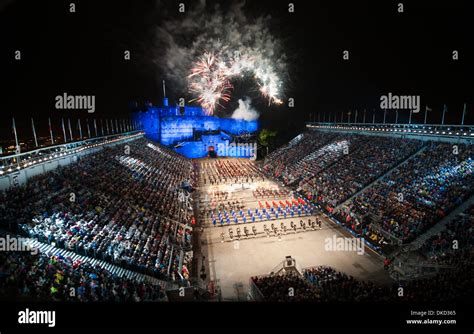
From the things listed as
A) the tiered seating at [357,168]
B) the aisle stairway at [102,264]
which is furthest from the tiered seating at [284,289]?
the tiered seating at [357,168]

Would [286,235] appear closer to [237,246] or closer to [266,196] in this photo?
[237,246]

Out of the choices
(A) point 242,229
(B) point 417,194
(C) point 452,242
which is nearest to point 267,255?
(A) point 242,229

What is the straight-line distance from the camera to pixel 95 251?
15633mm

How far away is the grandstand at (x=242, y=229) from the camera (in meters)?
13.1

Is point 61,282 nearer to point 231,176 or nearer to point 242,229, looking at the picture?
point 242,229

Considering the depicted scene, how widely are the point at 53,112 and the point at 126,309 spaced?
43.3 meters

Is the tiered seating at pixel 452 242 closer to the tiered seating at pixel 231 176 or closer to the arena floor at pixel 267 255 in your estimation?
the arena floor at pixel 267 255

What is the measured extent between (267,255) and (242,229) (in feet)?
16.9

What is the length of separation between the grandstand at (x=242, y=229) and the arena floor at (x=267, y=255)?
0.33 feet

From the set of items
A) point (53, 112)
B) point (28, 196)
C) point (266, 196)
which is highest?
point (53, 112)

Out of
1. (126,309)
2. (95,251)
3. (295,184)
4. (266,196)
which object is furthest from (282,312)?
(295,184)

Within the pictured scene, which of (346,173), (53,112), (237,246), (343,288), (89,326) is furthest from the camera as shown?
(53,112)

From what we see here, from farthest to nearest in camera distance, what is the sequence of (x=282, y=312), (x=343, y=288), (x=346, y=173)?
1. (x=346, y=173)
2. (x=343, y=288)
3. (x=282, y=312)

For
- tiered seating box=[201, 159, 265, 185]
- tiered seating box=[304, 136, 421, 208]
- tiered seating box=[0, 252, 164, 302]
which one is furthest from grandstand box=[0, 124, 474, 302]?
tiered seating box=[201, 159, 265, 185]
